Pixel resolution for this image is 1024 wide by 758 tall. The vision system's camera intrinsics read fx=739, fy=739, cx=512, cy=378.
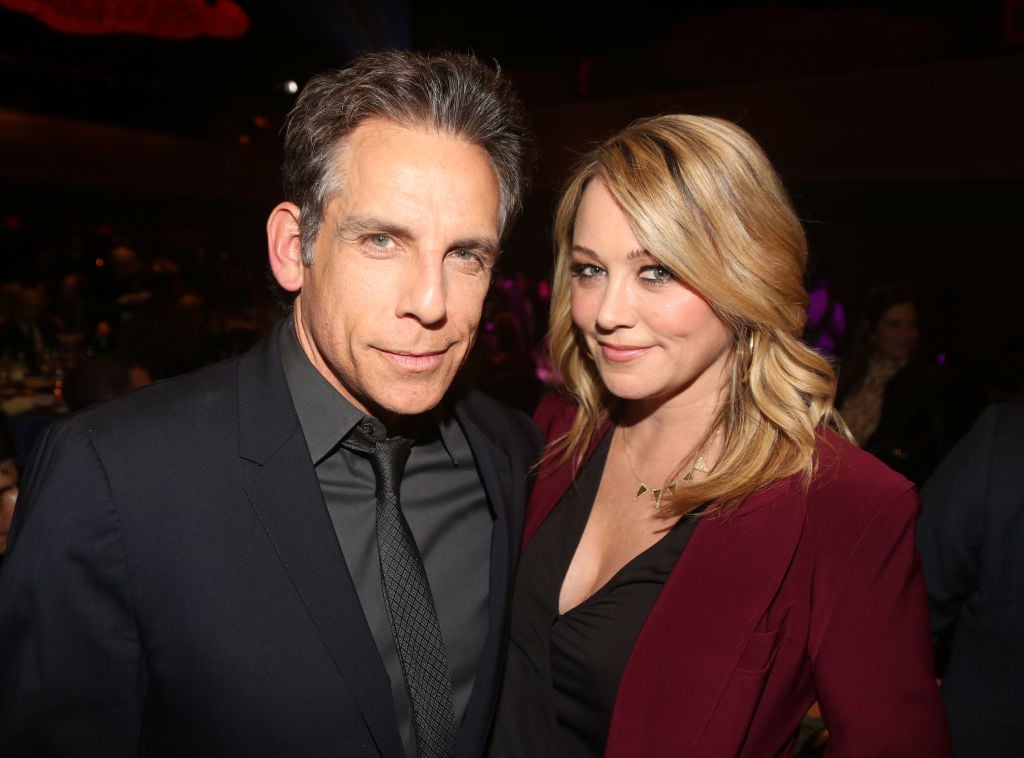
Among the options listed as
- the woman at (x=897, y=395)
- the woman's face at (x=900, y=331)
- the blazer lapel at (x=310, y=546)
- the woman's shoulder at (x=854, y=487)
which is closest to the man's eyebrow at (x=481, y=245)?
the blazer lapel at (x=310, y=546)

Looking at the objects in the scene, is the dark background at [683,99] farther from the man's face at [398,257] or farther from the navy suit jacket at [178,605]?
the navy suit jacket at [178,605]

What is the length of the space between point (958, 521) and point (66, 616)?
5.62 ft

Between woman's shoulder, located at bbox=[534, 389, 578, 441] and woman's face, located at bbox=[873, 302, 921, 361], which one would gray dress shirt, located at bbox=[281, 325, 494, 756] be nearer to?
woman's shoulder, located at bbox=[534, 389, 578, 441]

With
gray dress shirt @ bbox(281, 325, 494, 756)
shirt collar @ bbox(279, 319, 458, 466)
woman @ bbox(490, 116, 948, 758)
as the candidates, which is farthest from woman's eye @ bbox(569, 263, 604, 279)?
shirt collar @ bbox(279, 319, 458, 466)

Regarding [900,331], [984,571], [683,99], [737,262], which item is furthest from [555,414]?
[683,99]

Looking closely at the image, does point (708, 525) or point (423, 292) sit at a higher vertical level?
point (423, 292)

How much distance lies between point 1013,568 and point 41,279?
10495mm

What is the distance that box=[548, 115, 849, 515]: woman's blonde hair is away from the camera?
4.77 ft

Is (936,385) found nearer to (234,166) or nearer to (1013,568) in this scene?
(1013,568)

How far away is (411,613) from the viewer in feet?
4.16

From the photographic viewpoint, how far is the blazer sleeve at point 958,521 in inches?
62.9

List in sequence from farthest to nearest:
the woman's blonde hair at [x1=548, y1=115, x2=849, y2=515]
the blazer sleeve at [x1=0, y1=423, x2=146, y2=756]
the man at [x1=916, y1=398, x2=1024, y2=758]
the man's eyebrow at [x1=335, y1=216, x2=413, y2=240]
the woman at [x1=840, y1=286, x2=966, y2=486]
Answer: the woman at [x1=840, y1=286, x2=966, y2=486]
the man at [x1=916, y1=398, x2=1024, y2=758]
the woman's blonde hair at [x1=548, y1=115, x2=849, y2=515]
the man's eyebrow at [x1=335, y1=216, x2=413, y2=240]
the blazer sleeve at [x1=0, y1=423, x2=146, y2=756]

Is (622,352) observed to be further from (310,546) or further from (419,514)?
(310,546)

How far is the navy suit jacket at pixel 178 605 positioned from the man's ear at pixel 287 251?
0.93 feet
